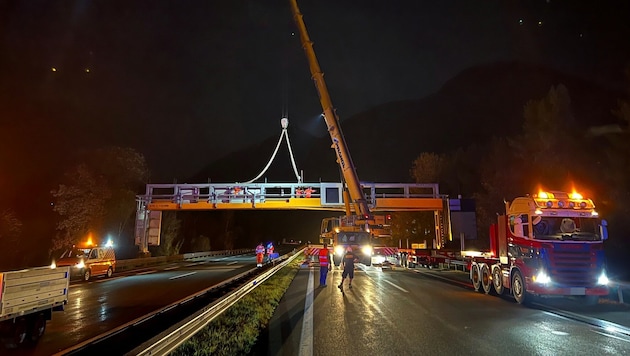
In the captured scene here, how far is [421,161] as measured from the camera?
5547 cm

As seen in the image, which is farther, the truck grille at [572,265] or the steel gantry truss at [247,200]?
the steel gantry truss at [247,200]

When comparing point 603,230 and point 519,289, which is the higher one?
point 603,230

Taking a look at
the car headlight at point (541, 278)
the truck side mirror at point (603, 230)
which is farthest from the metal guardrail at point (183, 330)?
the truck side mirror at point (603, 230)

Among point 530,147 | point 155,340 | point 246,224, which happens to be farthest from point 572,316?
point 246,224

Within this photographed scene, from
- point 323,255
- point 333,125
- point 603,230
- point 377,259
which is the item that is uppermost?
point 333,125

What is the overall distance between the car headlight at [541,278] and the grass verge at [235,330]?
743cm

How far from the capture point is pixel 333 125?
28469 mm

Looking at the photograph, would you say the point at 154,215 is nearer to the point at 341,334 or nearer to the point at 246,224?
the point at 341,334

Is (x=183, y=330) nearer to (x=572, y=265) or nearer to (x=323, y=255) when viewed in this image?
(x=572, y=265)

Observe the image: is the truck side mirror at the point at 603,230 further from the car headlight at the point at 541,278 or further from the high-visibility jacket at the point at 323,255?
the high-visibility jacket at the point at 323,255

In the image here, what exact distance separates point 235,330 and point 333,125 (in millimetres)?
21221

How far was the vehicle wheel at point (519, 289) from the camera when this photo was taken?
1328 centimetres

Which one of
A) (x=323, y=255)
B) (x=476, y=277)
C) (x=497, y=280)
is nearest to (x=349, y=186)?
(x=323, y=255)

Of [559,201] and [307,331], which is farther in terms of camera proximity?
[559,201]
